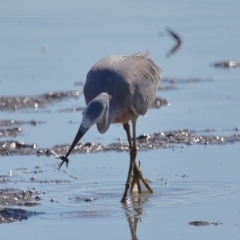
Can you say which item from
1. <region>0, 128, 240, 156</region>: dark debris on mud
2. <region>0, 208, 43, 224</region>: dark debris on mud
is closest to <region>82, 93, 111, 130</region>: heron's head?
<region>0, 208, 43, 224</region>: dark debris on mud

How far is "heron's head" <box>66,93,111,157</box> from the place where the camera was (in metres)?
7.32

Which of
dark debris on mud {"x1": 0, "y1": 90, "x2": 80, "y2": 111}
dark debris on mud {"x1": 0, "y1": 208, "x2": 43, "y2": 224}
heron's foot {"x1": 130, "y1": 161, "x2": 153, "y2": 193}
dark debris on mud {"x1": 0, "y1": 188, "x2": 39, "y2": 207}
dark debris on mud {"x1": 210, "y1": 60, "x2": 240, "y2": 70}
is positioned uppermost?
dark debris on mud {"x1": 210, "y1": 60, "x2": 240, "y2": 70}

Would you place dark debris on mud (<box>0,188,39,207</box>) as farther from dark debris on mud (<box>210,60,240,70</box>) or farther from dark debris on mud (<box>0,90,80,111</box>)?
dark debris on mud (<box>210,60,240,70</box>)

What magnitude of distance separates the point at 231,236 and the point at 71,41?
894 centimetres

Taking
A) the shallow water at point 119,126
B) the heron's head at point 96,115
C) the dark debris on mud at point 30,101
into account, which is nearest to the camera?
the heron's head at point 96,115

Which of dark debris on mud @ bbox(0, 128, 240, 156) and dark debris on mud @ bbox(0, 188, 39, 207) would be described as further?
dark debris on mud @ bbox(0, 128, 240, 156)

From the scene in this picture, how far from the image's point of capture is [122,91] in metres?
8.59

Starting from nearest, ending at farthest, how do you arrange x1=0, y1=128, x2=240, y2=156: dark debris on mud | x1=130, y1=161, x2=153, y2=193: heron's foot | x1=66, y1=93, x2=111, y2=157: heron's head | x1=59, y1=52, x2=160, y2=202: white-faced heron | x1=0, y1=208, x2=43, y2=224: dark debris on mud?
x1=66, y1=93, x2=111, y2=157: heron's head < x1=0, y1=208, x2=43, y2=224: dark debris on mud < x1=59, y1=52, x2=160, y2=202: white-faced heron < x1=130, y1=161, x2=153, y2=193: heron's foot < x1=0, y1=128, x2=240, y2=156: dark debris on mud

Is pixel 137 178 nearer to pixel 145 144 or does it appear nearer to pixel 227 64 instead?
pixel 145 144

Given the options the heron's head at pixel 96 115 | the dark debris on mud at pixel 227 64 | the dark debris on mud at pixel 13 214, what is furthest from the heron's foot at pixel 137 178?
the dark debris on mud at pixel 227 64

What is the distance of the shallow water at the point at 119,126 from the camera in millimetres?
7641

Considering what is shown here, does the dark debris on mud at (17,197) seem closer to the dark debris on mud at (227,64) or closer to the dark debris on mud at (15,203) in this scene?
the dark debris on mud at (15,203)

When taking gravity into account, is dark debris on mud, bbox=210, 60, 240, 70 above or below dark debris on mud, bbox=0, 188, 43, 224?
above

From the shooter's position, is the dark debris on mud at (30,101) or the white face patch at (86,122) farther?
the dark debris on mud at (30,101)
